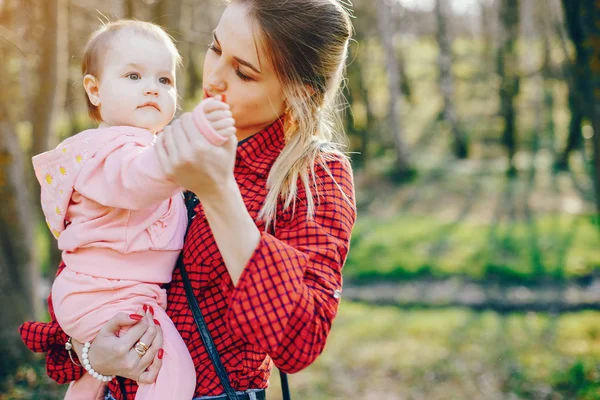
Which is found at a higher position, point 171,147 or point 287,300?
point 171,147

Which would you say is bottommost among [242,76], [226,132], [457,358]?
[457,358]

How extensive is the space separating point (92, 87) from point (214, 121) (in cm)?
65

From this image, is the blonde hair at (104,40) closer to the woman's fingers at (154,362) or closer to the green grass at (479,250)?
the woman's fingers at (154,362)

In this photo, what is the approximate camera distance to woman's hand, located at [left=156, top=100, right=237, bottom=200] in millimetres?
1215

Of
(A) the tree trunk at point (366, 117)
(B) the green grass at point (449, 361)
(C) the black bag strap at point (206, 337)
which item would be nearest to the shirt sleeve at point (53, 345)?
(C) the black bag strap at point (206, 337)

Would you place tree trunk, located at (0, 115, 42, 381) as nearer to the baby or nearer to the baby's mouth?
the baby

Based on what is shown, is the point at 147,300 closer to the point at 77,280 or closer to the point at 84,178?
the point at 77,280

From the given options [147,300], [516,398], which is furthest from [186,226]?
[516,398]

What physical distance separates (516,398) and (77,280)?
16.3ft

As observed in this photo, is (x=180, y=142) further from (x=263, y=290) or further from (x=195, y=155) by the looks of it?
(x=263, y=290)

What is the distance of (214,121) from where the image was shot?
1.23 meters

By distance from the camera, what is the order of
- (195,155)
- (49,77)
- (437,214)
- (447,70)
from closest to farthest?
1. (195,155)
2. (49,77)
3. (437,214)
4. (447,70)

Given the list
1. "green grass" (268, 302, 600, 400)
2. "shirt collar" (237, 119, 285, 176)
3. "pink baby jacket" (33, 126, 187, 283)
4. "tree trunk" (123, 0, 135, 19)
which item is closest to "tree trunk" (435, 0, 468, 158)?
"green grass" (268, 302, 600, 400)

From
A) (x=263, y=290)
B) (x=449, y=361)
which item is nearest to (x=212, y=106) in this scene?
(x=263, y=290)
